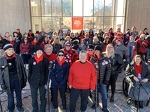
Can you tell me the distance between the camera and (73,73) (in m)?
4.26

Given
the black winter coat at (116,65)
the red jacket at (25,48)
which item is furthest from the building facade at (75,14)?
the black winter coat at (116,65)

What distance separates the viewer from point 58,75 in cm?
443

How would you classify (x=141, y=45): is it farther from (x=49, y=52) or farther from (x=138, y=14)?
(x=138, y=14)

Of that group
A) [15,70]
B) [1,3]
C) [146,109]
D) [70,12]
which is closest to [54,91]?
[15,70]

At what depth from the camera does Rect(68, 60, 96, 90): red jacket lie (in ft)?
13.6

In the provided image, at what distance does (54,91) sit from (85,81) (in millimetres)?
1023

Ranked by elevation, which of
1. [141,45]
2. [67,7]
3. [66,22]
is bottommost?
[141,45]

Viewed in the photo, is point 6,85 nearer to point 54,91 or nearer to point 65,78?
point 54,91

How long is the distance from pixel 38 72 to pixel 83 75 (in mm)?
1198

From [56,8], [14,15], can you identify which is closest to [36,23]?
[56,8]

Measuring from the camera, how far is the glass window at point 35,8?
18.2 meters

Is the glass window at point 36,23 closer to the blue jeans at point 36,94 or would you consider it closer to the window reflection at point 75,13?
the window reflection at point 75,13

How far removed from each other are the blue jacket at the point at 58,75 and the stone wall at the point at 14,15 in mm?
10388

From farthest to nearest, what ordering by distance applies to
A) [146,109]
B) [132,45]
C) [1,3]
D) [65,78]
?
[1,3] → [132,45] → [146,109] → [65,78]
